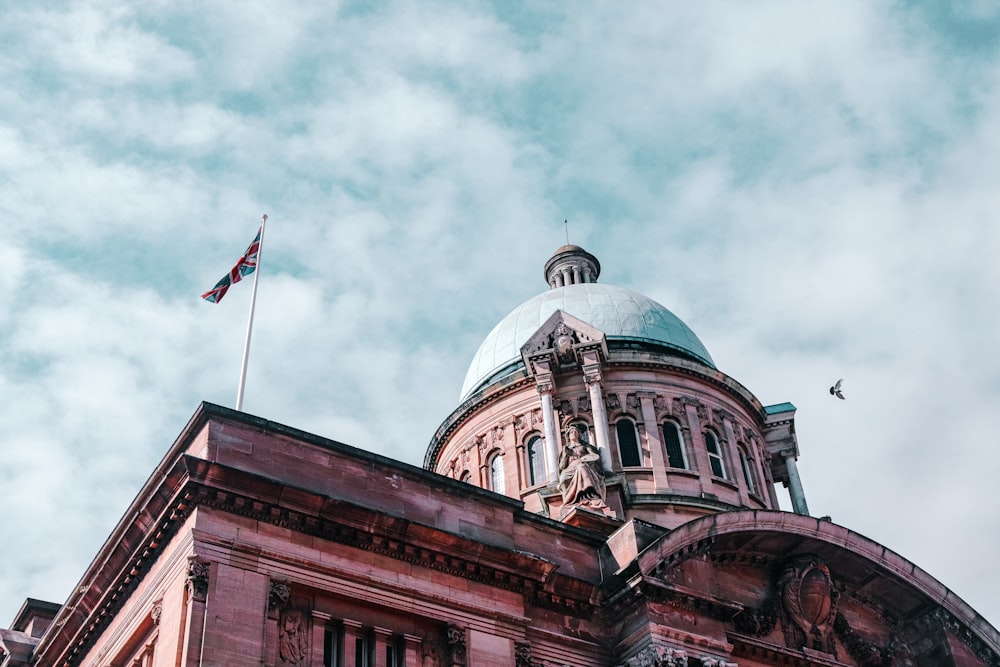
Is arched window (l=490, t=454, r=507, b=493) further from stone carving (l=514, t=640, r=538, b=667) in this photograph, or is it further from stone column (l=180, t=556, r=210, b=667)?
stone column (l=180, t=556, r=210, b=667)

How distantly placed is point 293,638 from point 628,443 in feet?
84.4

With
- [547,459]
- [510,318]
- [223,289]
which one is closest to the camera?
[223,289]

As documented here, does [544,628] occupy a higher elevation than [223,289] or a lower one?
lower

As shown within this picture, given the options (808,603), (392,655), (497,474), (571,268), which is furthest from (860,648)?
(571,268)

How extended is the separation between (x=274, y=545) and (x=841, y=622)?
15.8 metres

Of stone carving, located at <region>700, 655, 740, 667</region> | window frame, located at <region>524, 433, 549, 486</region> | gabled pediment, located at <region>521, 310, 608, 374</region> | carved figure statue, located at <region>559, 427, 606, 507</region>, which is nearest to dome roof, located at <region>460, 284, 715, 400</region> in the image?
gabled pediment, located at <region>521, 310, 608, 374</region>

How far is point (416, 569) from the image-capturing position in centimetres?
2570

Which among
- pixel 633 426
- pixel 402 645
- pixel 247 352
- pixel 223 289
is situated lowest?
pixel 402 645

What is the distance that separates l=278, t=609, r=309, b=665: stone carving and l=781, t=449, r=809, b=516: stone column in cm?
3187

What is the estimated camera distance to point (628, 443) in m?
47.2

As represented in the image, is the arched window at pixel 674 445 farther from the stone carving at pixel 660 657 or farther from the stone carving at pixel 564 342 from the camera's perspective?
the stone carving at pixel 660 657

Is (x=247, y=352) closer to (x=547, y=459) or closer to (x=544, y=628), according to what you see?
(x=544, y=628)

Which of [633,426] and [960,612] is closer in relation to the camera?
[960,612]

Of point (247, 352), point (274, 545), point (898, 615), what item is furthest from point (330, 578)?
point (898, 615)
